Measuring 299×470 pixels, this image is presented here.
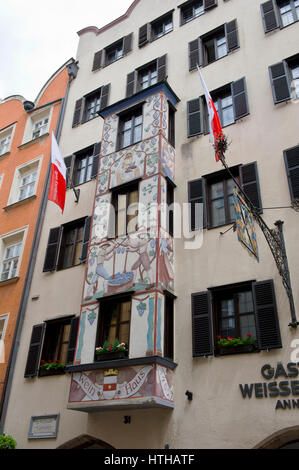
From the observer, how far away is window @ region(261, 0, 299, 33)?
13.4 m

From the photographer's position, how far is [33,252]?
1505cm

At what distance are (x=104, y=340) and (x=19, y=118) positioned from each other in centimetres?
1411

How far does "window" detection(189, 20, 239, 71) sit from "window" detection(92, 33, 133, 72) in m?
3.89

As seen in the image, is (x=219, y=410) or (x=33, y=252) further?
(x=33, y=252)

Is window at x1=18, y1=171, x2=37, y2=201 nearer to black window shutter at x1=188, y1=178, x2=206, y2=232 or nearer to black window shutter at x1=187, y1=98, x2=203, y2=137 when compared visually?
black window shutter at x1=187, y1=98, x2=203, y2=137

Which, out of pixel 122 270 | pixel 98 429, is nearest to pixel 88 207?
pixel 122 270

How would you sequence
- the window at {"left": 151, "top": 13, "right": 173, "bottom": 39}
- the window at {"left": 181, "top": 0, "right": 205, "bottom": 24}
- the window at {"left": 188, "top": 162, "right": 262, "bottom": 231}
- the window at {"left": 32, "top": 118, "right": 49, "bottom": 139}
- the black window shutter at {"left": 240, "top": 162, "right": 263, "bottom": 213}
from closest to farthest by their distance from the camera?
the black window shutter at {"left": 240, "top": 162, "right": 263, "bottom": 213}, the window at {"left": 188, "top": 162, "right": 262, "bottom": 231}, the window at {"left": 181, "top": 0, "right": 205, "bottom": 24}, the window at {"left": 151, "top": 13, "right": 173, "bottom": 39}, the window at {"left": 32, "top": 118, "right": 49, "bottom": 139}

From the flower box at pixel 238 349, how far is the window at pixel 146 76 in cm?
1060

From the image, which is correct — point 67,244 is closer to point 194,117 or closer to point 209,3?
point 194,117

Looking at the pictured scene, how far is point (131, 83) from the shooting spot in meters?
16.8

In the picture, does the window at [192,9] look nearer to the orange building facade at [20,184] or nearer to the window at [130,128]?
the window at [130,128]

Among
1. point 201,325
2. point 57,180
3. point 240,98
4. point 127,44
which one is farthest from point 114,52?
point 201,325

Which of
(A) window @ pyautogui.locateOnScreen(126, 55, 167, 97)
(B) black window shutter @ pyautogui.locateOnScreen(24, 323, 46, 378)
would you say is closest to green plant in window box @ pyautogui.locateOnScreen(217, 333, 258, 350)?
(B) black window shutter @ pyautogui.locateOnScreen(24, 323, 46, 378)
